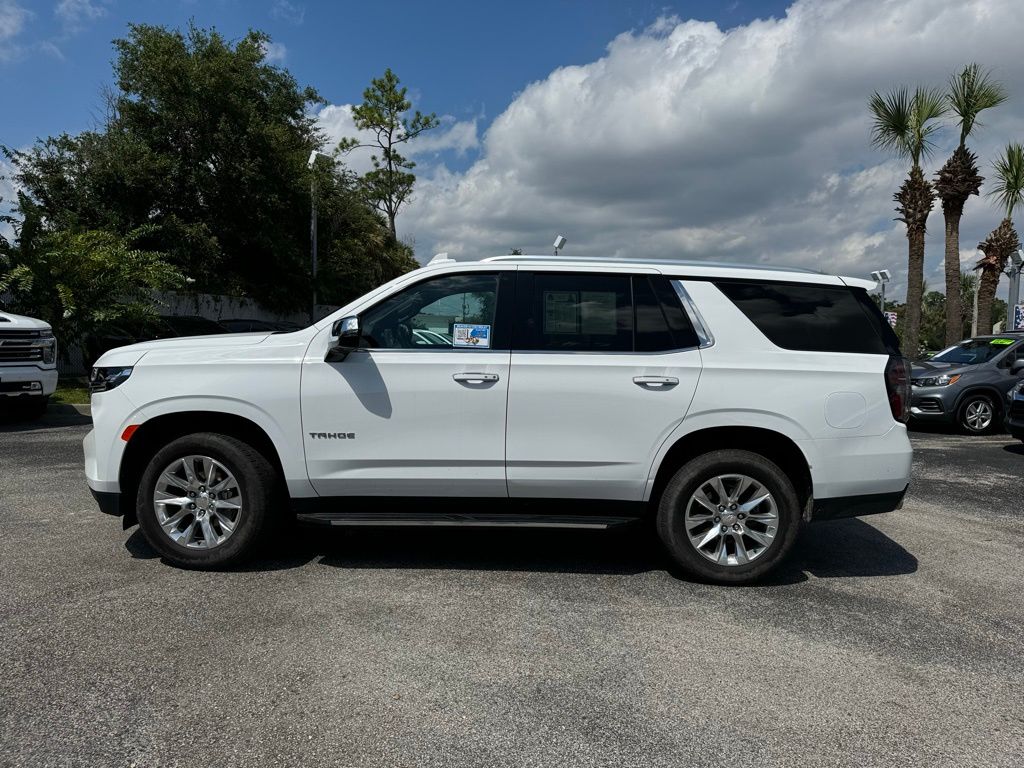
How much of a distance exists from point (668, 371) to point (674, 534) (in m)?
0.95

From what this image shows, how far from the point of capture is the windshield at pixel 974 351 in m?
12.0

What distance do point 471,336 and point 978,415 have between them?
1044cm

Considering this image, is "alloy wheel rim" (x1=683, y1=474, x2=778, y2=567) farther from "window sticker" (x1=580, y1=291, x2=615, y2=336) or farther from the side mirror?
the side mirror

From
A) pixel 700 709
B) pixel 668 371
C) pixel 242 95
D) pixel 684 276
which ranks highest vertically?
pixel 242 95

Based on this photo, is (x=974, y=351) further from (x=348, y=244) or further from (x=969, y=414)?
(x=348, y=244)

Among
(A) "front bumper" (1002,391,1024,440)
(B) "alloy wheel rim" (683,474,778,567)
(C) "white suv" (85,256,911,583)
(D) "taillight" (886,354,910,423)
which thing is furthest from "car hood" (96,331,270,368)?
(A) "front bumper" (1002,391,1024,440)

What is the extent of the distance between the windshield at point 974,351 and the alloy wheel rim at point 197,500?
11740 millimetres

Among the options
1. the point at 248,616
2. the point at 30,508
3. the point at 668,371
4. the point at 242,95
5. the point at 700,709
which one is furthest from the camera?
the point at 242,95

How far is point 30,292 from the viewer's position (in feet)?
44.4

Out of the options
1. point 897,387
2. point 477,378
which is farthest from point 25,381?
point 897,387

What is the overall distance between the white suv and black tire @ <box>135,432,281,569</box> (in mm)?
12

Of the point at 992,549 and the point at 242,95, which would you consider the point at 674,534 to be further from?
the point at 242,95


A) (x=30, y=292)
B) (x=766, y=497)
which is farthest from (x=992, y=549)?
(x=30, y=292)

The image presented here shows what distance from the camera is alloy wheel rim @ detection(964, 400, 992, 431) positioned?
455 inches
